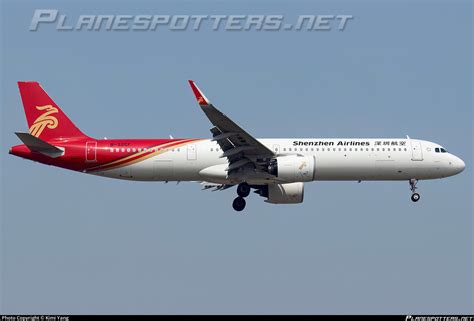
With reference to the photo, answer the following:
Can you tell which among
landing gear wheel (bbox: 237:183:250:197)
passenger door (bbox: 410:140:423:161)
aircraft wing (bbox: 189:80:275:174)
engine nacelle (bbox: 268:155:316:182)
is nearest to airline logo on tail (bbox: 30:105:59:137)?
aircraft wing (bbox: 189:80:275:174)

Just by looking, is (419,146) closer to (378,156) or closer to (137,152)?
(378,156)

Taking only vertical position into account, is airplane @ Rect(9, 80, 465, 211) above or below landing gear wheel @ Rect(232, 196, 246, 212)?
above

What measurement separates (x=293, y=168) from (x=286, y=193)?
4926mm

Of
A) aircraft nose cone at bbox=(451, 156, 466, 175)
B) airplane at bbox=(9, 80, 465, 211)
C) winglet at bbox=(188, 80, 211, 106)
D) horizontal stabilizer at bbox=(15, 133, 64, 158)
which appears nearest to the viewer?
winglet at bbox=(188, 80, 211, 106)

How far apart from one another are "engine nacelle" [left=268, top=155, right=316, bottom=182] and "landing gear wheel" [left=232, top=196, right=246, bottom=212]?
150 inches

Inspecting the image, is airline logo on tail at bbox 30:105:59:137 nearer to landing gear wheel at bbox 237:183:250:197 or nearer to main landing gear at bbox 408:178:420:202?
→ landing gear wheel at bbox 237:183:250:197

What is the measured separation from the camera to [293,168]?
65.4 meters

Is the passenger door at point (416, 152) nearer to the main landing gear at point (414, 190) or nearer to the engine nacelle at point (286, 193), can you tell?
the main landing gear at point (414, 190)

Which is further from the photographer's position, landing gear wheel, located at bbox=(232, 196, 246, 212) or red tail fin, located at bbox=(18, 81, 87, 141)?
red tail fin, located at bbox=(18, 81, 87, 141)

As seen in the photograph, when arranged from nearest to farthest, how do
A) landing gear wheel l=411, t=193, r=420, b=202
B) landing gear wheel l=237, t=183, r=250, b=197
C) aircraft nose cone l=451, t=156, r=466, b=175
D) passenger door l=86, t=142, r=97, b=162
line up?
passenger door l=86, t=142, r=97, b=162 < landing gear wheel l=237, t=183, r=250, b=197 < landing gear wheel l=411, t=193, r=420, b=202 < aircraft nose cone l=451, t=156, r=466, b=175

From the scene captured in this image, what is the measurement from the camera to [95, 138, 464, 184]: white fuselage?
67188 mm

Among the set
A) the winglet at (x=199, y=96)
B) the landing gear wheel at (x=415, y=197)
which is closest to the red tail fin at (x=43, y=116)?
the winglet at (x=199, y=96)

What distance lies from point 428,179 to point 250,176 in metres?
11.9

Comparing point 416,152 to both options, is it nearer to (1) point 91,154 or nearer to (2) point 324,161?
(2) point 324,161
